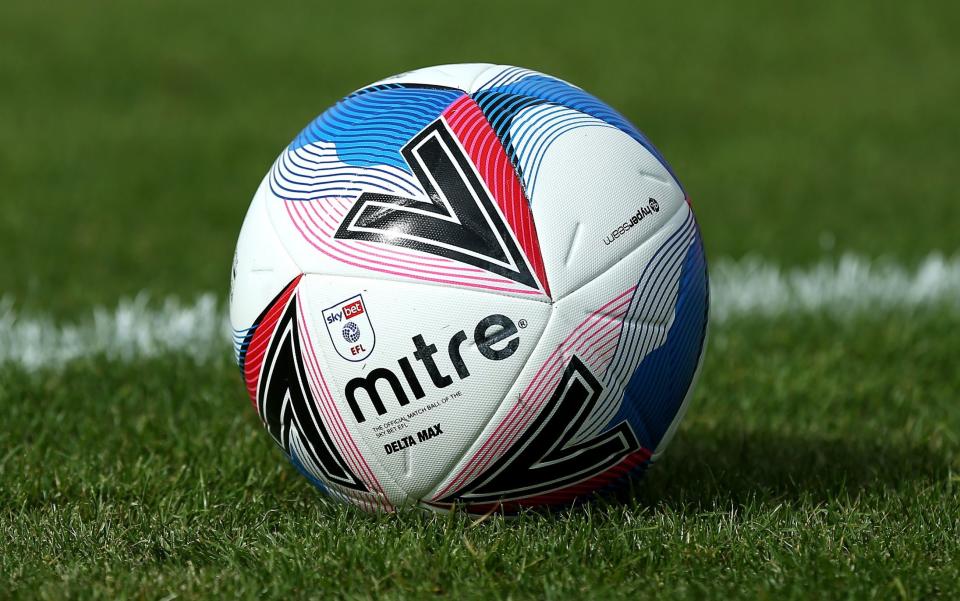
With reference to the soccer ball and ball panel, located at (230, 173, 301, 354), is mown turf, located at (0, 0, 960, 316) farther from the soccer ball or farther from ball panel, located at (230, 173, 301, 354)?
the soccer ball

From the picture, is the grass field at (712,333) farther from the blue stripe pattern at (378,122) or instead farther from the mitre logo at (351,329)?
the blue stripe pattern at (378,122)

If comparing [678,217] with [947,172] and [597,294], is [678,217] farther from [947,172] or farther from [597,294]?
[947,172]

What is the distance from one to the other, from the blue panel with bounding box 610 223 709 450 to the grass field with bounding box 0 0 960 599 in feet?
0.88

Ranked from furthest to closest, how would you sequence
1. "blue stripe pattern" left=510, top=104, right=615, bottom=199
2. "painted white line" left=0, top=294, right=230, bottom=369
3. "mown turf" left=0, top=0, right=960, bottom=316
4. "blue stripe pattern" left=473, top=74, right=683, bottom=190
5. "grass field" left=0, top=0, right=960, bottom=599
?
1. "mown turf" left=0, top=0, right=960, bottom=316
2. "painted white line" left=0, top=294, right=230, bottom=369
3. "blue stripe pattern" left=473, top=74, right=683, bottom=190
4. "blue stripe pattern" left=510, top=104, right=615, bottom=199
5. "grass field" left=0, top=0, right=960, bottom=599

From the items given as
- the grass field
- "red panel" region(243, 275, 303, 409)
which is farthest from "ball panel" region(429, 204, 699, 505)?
"red panel" region(243, 275, 303, 409)

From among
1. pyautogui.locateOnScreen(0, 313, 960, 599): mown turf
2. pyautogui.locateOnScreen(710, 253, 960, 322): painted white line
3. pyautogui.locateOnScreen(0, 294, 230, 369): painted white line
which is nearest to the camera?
pyautogui.locateOnScreen(0, 313, 960, 599): mown turf

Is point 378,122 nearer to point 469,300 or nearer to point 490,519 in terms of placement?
point 469,300

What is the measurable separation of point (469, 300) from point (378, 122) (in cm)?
62

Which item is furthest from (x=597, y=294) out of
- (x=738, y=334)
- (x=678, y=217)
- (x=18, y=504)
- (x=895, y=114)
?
(x=895, y=114)

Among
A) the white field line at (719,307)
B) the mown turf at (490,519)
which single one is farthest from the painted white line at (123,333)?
the mown turf at (490,519)

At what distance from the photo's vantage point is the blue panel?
329 cm

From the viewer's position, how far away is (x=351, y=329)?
3137mm

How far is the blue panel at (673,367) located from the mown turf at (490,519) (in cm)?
27

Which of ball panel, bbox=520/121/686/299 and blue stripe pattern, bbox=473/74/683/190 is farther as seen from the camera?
blue stripe pattern, bbox=473/74/683/190
